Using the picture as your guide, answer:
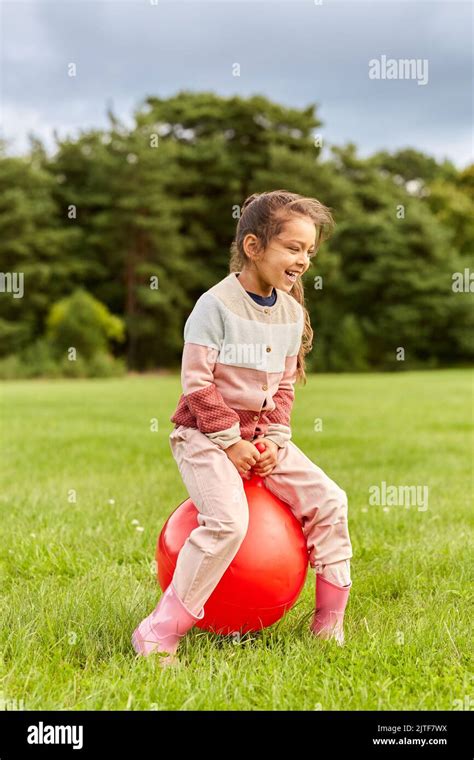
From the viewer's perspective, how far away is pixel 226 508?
359cm

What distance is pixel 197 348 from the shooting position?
368cm

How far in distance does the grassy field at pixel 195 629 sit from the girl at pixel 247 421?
24 centimetres

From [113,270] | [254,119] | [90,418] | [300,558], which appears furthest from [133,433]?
[254,119]

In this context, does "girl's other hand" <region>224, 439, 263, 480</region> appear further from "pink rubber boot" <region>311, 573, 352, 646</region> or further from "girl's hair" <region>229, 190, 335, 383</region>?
Answer: "girl's hair" <region>229, 190, 335, 383</region>

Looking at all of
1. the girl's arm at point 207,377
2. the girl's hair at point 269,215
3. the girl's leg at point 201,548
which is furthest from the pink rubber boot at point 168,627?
the girl's hair at point 269,215

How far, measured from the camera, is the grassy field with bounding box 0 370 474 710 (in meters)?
3.30

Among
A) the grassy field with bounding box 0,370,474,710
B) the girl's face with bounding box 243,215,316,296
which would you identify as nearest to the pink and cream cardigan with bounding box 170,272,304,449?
the girl's face with bounding box 243,215,316,296

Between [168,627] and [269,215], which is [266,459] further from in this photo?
[269,215]

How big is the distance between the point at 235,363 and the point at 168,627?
117 centimetres

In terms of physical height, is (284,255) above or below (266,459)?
above

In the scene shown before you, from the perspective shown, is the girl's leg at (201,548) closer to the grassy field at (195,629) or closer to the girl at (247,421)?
the girl at (247,421)

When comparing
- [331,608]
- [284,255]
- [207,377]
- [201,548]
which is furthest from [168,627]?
[284,255]

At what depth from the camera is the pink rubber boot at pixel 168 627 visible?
3605 mm
